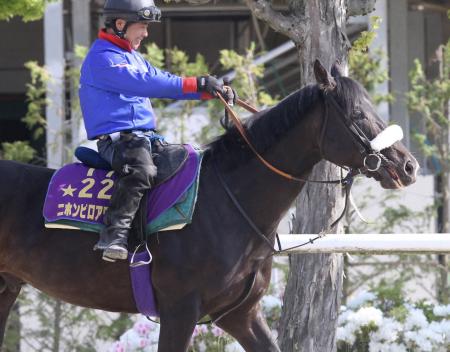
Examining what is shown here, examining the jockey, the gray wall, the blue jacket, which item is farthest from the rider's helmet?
the gray wall

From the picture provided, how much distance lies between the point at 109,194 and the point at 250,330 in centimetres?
111

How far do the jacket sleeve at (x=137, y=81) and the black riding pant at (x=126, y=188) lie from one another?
0.31 meters

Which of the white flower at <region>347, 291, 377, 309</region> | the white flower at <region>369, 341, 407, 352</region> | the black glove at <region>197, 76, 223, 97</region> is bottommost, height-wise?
the white flower at <region>369, 341, 407, 352</region>

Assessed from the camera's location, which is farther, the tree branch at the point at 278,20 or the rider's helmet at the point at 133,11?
the tree branch at the point at 278,20

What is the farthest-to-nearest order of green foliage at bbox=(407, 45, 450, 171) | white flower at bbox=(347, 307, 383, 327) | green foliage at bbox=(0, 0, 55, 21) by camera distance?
green foliage at bbox=(407, 45, 450, 171) → green foliage at bbox=(0, 0, 55, 21) → white flower at bbox=(347, 307, 383, 327)

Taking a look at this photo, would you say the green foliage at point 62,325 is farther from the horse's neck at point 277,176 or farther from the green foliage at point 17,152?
the horse's neck at point 277,176

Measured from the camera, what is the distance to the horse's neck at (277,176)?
5176 millimetres

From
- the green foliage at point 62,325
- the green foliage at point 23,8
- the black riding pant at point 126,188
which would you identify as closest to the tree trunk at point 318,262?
the black riding pant at point 126,188

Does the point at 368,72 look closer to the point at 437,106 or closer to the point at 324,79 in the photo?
the point at 437,106

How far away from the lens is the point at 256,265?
5.19 meters

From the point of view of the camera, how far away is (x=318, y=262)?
266 inches

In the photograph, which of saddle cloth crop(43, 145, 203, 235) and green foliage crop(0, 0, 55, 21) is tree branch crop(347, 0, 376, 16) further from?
green foliage crop(0, 0, 55, 21)

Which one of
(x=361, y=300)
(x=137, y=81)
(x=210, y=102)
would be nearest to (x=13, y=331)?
(x=210, y=102)

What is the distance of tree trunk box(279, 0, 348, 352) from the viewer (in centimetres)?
667
